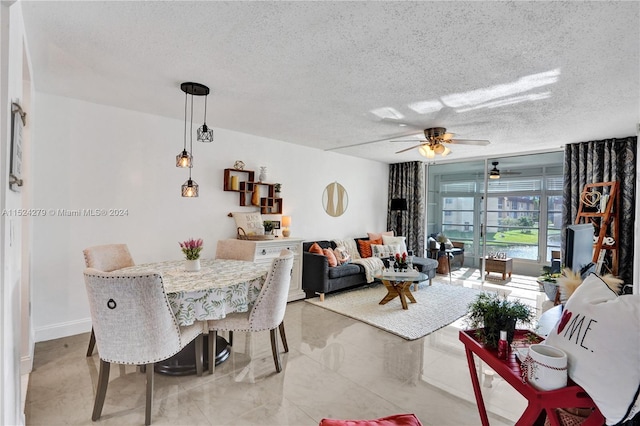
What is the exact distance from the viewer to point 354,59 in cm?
234

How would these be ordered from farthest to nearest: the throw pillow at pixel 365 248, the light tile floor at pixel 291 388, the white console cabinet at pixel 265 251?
the throw pillow at pixel 365 248
the white console cabinet at pixel 265 251
the light tile floor at pixel 291 388

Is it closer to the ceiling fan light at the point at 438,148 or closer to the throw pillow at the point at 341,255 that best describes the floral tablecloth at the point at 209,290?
the throw pillow at the point at 341,255

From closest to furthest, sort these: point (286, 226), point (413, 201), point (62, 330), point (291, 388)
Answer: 1. point (291, 388)
2. point (62, 330)
3. point (286, 226)
4. point (413, 201)

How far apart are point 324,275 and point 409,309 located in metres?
1.25

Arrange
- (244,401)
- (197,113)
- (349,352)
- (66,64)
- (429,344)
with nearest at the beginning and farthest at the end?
(244,401) → (66,64) → (349,352) → (429,344) → (197,113)

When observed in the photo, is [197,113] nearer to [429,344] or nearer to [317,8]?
[317,8]

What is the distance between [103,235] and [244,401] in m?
2.44

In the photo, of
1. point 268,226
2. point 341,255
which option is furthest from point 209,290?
point 341,255

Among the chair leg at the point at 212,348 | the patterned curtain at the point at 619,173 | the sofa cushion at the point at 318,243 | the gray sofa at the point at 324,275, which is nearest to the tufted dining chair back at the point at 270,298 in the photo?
the chair leg at the point at 212,348

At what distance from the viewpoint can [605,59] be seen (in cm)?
226

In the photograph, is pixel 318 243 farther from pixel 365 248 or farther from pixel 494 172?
pixel 494 172

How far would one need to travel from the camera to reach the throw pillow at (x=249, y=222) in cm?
453

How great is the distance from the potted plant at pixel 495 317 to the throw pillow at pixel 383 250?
4.14 meters

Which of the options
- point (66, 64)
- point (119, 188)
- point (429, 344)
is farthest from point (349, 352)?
point (66, 64)
